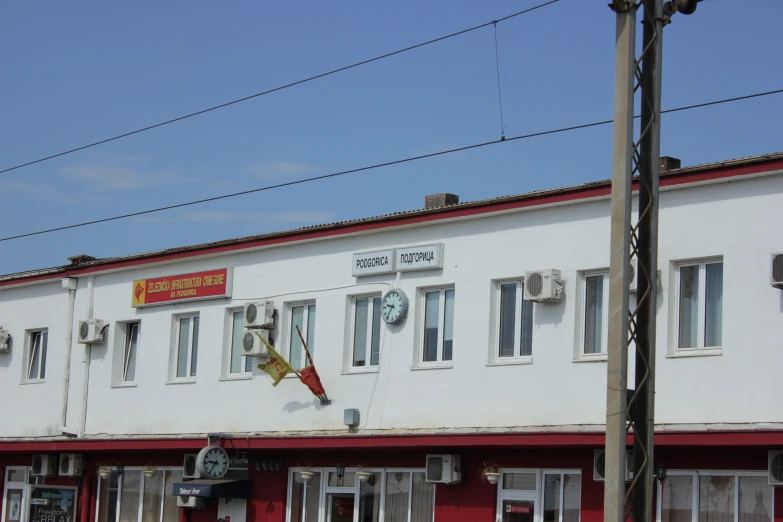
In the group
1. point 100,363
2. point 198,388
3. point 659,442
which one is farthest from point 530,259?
point 100,363

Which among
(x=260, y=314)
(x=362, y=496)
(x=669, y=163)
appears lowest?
(x=362, y=496)

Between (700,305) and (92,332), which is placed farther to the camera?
(92,332)

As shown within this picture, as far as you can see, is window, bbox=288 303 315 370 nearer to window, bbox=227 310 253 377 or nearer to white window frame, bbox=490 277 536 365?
window, bbox=227 310 253 377

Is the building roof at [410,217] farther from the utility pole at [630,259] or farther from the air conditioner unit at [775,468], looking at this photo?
the utility pole at [630,259]

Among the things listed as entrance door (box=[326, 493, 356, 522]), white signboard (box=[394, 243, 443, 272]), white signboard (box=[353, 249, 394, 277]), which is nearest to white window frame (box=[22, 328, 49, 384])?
entrance door (box=[326, 493, 356, 522])

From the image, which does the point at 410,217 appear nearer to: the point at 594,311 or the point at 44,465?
the point at 594,311

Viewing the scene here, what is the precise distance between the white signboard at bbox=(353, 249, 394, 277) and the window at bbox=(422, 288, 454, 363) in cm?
83

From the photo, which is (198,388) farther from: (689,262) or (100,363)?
(689,262)

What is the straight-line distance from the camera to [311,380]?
21234 millimetres

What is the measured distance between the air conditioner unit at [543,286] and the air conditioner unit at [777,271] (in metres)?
3.38

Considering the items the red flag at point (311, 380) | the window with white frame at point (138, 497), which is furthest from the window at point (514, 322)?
the window with white frame at point (138, 497)

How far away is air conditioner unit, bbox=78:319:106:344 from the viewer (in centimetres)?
2525

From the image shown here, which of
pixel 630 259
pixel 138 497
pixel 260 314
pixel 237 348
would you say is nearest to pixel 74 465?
pixel 138 497

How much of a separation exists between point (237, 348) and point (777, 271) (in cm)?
1079
